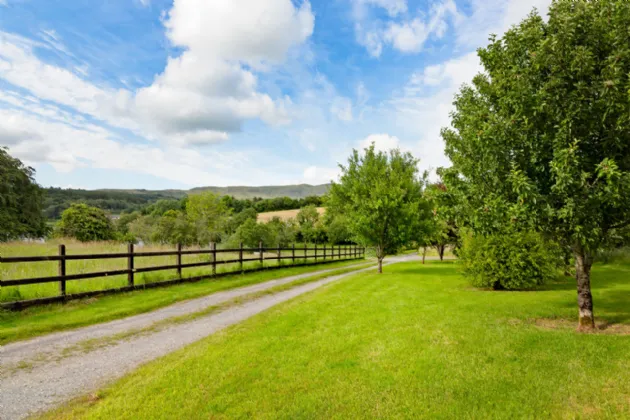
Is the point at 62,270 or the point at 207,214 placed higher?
the point at 207,214

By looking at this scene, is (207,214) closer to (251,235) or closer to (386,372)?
(251,235)

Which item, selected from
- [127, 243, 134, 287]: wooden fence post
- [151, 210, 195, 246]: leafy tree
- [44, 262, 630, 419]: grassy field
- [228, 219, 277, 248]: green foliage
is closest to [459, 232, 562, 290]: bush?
[44, 262, 630, 419]: grassy field

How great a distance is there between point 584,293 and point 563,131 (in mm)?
3945

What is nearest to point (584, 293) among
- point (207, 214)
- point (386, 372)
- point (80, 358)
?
point (386, 372)

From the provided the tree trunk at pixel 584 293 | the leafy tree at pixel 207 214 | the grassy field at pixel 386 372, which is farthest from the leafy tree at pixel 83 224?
the tree trunk at pixel 584 293

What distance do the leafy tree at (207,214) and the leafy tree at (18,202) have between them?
38200mm

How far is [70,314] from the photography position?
9234 mm

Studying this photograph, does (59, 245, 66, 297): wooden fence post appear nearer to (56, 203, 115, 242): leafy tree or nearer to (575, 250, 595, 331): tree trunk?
(575, 250, 595, 331): tree trunk

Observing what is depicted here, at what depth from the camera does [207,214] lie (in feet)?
268

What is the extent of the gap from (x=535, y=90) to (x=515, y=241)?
373 inches

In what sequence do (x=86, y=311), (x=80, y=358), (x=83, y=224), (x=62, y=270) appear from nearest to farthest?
(x=80, y=358), (x=86, y=311), (x=62, y=270), (x=83, y=224)

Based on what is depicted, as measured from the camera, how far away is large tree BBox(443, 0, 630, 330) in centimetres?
657

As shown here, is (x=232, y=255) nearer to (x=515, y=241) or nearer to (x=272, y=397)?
(x=515, y=241)

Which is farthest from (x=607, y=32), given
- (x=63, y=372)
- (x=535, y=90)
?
(x=63, y=372)
